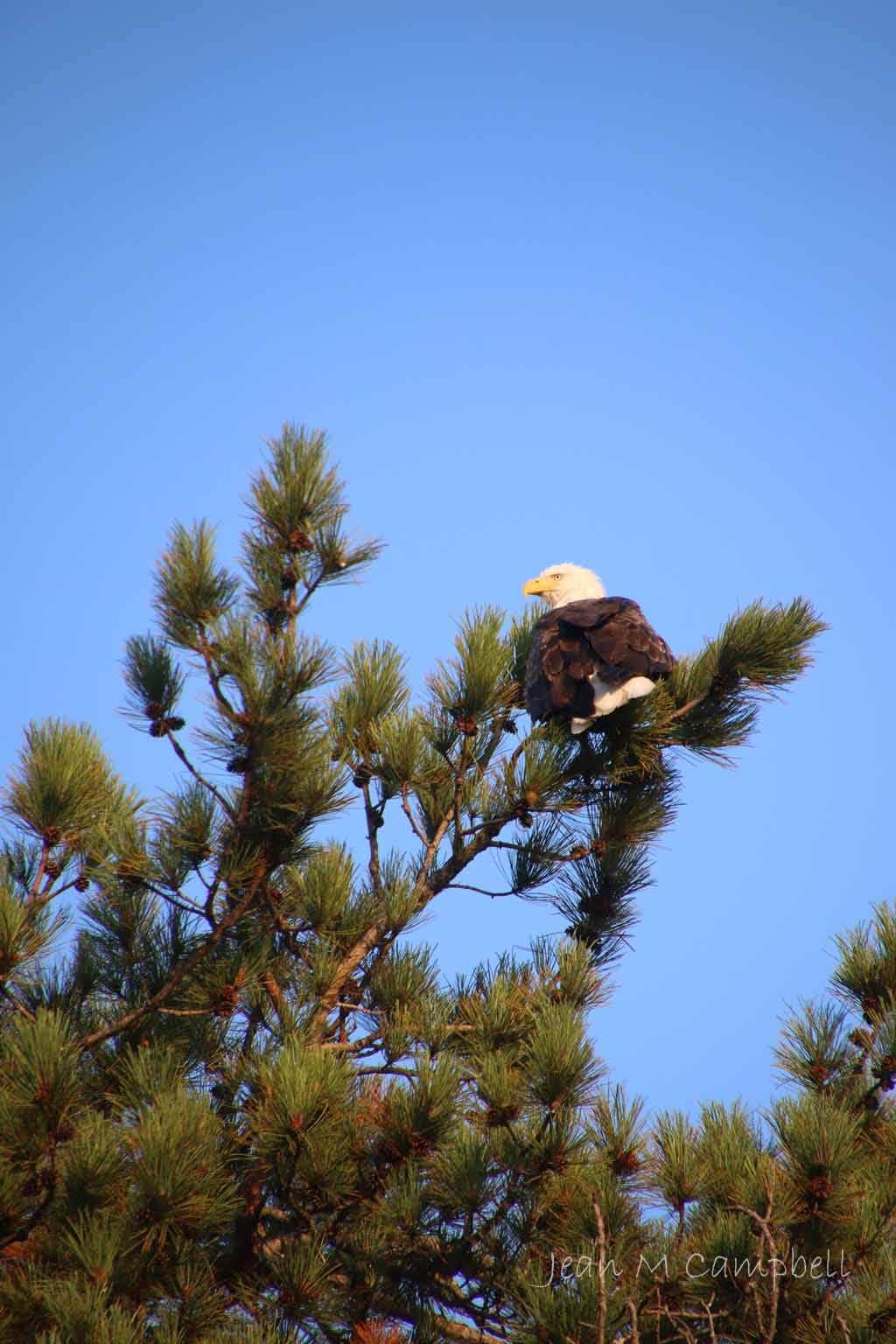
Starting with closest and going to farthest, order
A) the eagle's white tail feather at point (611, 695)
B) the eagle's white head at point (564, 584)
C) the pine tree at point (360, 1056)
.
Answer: the pine tree at point (360, 1056) < the eagle's white tail feather at point (611, 695) < the eagle's white head at point (564, 584)

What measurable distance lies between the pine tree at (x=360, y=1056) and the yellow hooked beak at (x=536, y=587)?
7.24 ft

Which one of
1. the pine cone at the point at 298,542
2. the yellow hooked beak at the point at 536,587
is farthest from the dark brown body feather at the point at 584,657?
the yellow hooked beak at the point at 536,587

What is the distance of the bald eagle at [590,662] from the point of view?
514cm

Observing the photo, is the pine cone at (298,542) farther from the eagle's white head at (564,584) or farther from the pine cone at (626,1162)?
the eagle's white head at (564,584)

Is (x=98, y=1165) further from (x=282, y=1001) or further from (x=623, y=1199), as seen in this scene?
(x=623, y=1199)

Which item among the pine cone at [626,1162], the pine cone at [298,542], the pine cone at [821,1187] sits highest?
the pine cone at [298,542]

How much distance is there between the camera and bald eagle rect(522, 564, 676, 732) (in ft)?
16.9

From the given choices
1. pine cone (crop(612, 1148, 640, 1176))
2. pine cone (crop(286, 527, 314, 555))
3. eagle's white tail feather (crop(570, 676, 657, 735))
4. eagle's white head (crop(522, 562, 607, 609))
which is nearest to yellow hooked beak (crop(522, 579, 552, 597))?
eagle's white head (crop(522, 562, 607, 609))

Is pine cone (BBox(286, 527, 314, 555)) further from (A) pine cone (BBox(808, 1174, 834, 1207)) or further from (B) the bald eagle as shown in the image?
(A) pine cone (BBox(808, 1174, 834, 1207))

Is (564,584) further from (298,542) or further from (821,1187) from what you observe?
(821,1187)

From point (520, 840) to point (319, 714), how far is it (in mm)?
1049

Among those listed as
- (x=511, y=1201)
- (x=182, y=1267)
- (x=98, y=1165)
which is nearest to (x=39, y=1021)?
(x=98, y=1165)

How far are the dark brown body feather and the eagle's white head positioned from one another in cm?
201

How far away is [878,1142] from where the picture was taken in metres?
4.79
